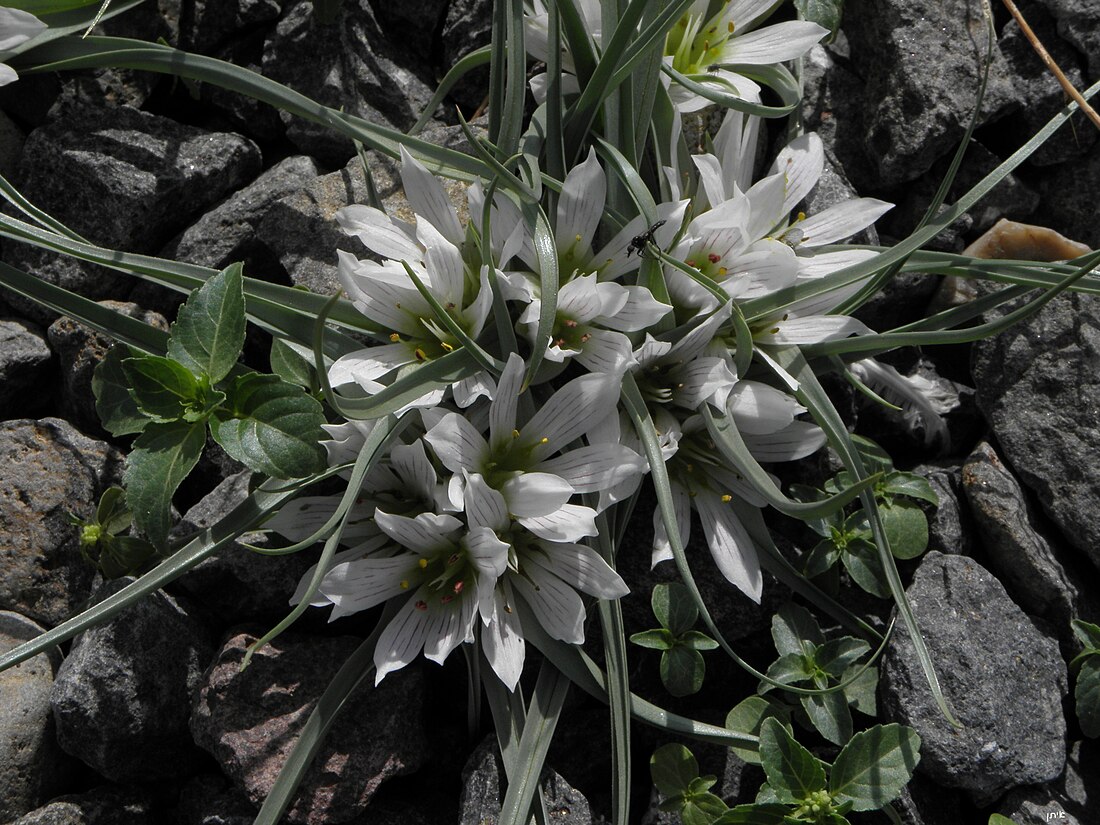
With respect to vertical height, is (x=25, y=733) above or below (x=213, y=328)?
below

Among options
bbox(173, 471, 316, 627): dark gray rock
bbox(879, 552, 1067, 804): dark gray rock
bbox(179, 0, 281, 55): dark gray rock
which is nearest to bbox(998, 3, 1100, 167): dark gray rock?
bbox(879, 552, 1067, 804): dark gray rock

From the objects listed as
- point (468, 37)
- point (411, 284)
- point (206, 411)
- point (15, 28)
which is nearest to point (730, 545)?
point (411, 284)

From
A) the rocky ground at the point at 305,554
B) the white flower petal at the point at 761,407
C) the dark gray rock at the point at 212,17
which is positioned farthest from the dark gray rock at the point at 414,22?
the white flower petal at the point at 761,407

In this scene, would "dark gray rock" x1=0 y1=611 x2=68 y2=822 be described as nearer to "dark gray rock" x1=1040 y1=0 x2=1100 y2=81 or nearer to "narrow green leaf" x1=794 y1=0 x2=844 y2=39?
"narrow green leaf" x1=794 y1=0 x2=844 y2=39

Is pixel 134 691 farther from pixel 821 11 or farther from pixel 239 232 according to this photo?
pixel 821 11

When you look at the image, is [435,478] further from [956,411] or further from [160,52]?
[956,411]
